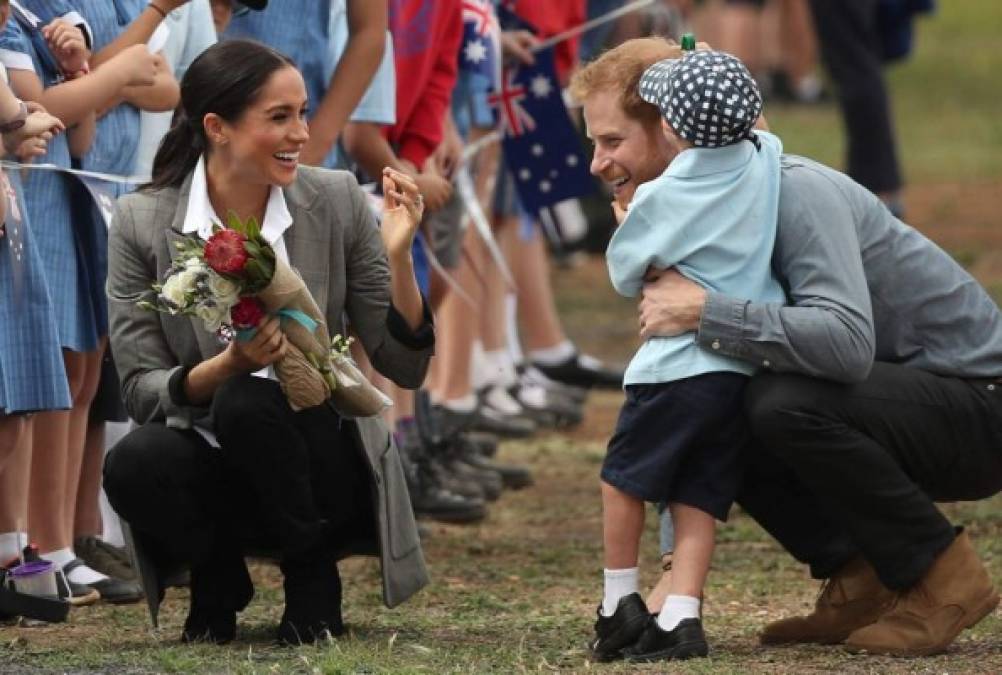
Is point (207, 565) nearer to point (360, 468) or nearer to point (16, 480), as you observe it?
point (360, 468)

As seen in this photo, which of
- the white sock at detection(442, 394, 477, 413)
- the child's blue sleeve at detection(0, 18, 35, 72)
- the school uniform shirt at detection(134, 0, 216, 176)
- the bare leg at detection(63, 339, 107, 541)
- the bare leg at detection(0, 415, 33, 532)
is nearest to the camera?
the child's blue sleeve at detection(0, 18, 35, 72)

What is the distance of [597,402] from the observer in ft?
31.8

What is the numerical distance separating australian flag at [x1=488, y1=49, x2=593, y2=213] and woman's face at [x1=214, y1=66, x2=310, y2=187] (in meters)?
2.86

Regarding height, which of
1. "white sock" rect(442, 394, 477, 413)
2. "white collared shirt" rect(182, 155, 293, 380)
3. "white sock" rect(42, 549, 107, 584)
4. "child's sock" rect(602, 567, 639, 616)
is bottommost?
"white sock" rect(442, 394, 477, 413)

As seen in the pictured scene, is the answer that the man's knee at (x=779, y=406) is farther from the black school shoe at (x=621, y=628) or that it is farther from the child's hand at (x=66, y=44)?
the child's hand at (x=66, y=44)

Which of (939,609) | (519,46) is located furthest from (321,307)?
(519,46)

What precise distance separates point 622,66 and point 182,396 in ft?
3.75

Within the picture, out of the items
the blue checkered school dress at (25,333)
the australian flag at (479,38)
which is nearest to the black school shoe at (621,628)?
the blue checkered school dress at (25,333)

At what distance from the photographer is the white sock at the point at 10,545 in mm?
5793

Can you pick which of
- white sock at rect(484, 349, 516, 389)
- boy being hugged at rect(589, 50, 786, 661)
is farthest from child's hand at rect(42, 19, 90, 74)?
white sock at rect(484, 349, 516, 389)

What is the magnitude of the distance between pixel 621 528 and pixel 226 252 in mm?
980

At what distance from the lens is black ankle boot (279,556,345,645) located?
5203 mm

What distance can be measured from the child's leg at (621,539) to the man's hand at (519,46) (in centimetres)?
329

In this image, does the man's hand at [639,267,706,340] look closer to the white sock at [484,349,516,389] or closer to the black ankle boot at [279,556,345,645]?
the black ankle boot at [279,556,345,645]
